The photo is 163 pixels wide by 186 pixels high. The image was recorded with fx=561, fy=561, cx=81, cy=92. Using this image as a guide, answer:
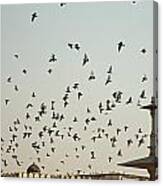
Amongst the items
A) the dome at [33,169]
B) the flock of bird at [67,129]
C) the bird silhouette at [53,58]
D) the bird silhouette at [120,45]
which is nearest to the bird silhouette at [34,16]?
the flock of bird at [67,129]

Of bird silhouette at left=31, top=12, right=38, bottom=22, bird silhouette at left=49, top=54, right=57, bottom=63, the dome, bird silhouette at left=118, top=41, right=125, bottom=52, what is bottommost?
the dome

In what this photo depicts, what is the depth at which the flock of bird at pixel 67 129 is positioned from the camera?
78.7 inches

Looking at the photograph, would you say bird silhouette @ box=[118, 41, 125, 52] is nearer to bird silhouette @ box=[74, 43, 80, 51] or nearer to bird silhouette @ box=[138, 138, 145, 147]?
bird silhouette @ box=[74, 43, 80, 51]

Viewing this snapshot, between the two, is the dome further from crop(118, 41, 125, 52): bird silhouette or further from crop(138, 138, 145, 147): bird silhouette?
crop(118, 41, 125, 52): bird silhouette

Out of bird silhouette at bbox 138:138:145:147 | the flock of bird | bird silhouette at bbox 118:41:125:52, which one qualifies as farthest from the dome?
bird silhouette at bbox 118:41:125:52

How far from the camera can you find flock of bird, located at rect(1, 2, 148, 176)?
1998mm

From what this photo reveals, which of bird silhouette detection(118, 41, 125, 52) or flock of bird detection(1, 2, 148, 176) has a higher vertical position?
bird silhouette detection(118, 41, 125, 52)

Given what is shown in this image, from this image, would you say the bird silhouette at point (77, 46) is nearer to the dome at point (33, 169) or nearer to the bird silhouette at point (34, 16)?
the bird silhouette at point (34, 16)

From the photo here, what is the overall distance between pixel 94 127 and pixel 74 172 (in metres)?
0.18

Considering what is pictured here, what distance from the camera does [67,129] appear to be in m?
2.04

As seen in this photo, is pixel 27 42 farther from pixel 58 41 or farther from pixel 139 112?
pixel 139 112

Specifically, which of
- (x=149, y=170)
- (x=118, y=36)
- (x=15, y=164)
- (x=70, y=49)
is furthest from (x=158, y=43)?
(x=15, y=164)

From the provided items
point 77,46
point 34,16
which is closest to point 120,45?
point 77,46

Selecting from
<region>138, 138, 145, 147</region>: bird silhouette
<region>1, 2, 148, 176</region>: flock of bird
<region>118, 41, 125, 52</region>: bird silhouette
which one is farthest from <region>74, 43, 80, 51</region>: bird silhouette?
<region>138, 138, 145, 147</region>: bird silhouette
